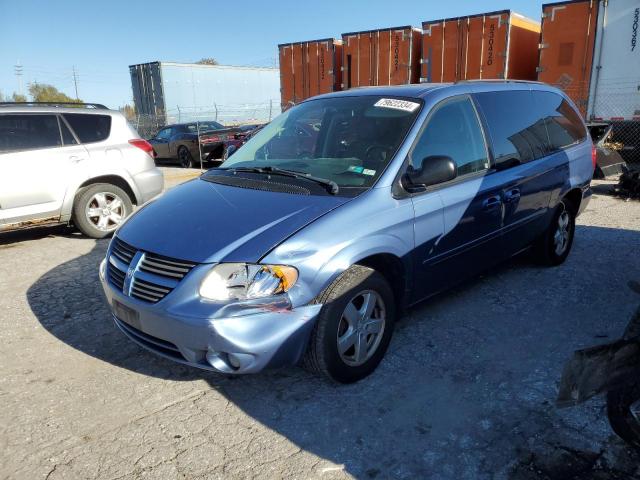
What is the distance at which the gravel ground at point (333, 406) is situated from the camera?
247 centimetres

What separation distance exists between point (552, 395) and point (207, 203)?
243 centimetres

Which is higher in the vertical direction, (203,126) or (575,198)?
(203,126)

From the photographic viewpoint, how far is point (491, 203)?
3904 mm

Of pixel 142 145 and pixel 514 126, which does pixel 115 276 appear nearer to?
pixel 514 126

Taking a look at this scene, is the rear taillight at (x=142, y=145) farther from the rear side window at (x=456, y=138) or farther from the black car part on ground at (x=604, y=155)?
the black car part on ground at (x=604, y=155)

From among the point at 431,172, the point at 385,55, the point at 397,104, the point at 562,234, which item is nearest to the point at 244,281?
the point at 431,172

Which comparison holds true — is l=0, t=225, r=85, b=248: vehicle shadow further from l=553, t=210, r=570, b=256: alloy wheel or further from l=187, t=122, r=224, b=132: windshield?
l=187, t=122, r=224, b=132: windshield

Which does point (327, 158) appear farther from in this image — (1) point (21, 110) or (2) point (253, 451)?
(1) point (21, 110)

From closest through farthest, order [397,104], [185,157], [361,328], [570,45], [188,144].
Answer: [361,328]
[397,104]
[570,45]
[188,144]
[185,157]

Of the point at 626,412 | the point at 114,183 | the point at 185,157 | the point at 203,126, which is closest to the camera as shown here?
the point at 626,412

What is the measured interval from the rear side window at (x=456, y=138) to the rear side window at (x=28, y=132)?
4.97 m

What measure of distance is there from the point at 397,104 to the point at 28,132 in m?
4.90

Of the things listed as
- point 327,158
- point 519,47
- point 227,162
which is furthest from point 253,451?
point 519,47

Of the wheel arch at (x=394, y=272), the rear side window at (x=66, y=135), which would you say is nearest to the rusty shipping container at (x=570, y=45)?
the wheel arch at (x=394, y=272)
